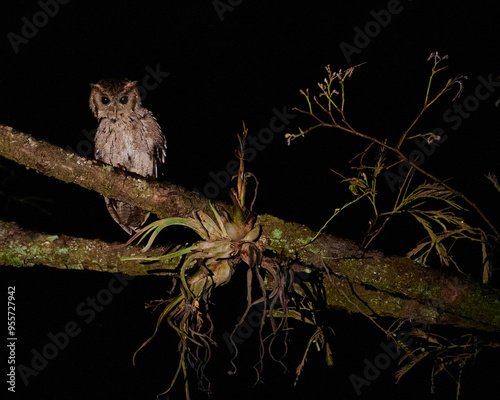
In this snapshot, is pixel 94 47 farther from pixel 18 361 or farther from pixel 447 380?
pixel 447 380

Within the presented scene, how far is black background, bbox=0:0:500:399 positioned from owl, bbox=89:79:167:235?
3.11 ft

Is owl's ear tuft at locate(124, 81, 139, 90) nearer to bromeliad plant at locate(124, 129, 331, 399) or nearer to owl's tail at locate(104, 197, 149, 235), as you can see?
owl's tail at locate(104, 197, 149, 235)

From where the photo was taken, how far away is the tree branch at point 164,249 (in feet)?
3.60

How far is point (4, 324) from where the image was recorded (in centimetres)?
388

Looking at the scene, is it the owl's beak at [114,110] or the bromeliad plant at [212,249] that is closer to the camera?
the bromeliad plant at [212,249]

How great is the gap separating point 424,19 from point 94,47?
3.92m

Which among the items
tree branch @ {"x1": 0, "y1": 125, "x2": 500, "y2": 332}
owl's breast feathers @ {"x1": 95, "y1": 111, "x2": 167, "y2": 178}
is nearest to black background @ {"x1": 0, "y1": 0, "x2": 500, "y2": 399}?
owl's breast feathers @ {"x1": 95, "y1": 111, "x2": 167, "y2": 178}

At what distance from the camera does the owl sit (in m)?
2.47

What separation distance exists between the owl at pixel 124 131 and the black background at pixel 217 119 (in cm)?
95

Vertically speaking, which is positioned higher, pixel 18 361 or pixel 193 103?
pixel 193 103

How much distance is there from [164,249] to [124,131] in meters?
1.67

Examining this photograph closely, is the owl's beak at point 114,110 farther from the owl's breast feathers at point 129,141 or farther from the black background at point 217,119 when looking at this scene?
the black background at point 217,119

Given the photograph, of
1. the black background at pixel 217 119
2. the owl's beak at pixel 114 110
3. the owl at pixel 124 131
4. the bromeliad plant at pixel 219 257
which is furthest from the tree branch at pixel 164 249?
the black background at pixel 217 119

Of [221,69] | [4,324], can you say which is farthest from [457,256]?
[4,324]
